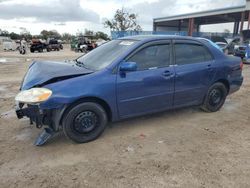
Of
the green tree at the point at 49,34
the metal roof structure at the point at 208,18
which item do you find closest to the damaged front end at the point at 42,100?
the metal roof structure at the point at 208,18

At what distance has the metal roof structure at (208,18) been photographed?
36.7 meters

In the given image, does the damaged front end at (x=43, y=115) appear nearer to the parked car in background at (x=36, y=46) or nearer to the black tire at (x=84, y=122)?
the black tire at (x=84, y=122)

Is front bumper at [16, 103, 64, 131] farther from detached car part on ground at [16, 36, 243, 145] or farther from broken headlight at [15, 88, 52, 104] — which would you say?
broken headlight at [15, 88, 52, 104]

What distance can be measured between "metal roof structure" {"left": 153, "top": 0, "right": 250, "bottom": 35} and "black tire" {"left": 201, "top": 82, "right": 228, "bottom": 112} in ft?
111

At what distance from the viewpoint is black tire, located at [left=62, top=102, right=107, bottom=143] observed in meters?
3.82

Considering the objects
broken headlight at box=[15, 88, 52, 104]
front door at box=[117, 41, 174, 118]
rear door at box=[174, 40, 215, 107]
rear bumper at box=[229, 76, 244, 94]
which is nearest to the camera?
broken headlight at box=[15, 88, 52, 104]

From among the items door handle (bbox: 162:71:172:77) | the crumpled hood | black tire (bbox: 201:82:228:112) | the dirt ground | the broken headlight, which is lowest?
the dirt ground

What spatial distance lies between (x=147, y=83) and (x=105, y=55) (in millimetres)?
917

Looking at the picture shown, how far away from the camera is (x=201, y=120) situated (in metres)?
5.11

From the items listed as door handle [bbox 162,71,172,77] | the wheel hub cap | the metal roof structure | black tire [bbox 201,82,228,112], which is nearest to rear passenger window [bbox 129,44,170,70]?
door handle [bbox 162,71,172,77]

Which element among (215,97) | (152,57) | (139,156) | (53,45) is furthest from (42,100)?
(53,45)

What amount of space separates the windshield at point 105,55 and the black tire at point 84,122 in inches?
27.7

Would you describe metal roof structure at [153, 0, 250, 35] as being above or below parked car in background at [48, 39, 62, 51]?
above

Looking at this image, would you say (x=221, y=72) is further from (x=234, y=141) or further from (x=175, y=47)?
(x=234, y=141)
